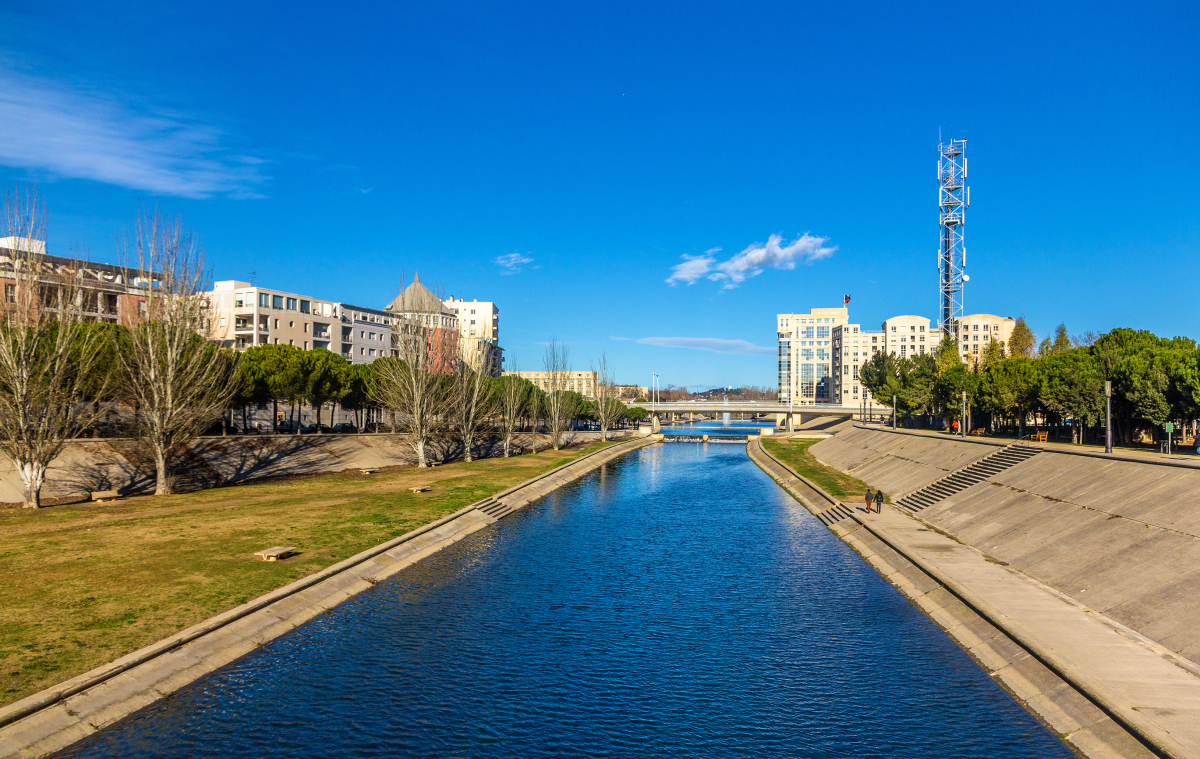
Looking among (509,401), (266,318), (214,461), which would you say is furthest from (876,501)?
(266,318)

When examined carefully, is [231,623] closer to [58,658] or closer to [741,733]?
[58,658]

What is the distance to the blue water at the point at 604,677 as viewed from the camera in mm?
16344

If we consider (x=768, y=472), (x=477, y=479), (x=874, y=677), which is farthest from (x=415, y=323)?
(x=874, y=677)

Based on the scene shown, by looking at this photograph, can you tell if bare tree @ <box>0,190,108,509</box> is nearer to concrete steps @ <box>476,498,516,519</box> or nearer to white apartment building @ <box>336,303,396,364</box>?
concrete steps @ <box>476,498,516,519</box>

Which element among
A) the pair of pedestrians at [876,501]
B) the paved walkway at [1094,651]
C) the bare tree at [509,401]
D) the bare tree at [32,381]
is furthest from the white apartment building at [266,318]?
the paved walkway at [1094,651]

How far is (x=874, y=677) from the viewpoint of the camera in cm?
2020

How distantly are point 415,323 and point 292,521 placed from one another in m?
36.4

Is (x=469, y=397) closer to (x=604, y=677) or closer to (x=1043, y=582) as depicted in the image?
(x=604, y=677)

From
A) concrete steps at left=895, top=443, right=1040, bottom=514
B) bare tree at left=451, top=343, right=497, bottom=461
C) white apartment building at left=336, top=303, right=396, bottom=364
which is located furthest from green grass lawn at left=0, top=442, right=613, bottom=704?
white apartment building at left=336, top=303, right=396, bottom=364

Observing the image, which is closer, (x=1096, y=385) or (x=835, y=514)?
(x=835, y=514)

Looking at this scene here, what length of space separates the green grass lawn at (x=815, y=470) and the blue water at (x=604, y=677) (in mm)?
22231

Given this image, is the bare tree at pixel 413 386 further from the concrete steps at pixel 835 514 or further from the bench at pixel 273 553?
the concrete steps at pixel 835 514

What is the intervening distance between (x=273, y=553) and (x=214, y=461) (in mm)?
32117

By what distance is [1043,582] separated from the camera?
26.7m
